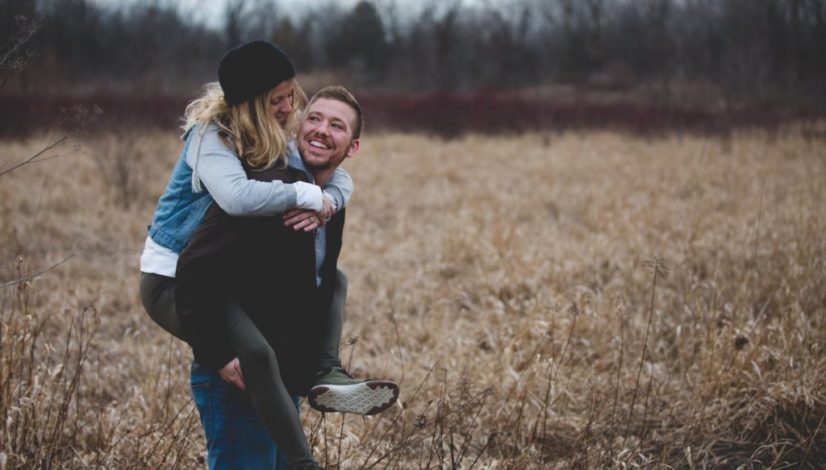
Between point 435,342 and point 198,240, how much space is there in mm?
2782

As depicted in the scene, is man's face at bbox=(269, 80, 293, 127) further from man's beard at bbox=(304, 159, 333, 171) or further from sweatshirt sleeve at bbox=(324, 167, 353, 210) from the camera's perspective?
sweatshirt sleeve at bbox=(324, 167, 353, 210)

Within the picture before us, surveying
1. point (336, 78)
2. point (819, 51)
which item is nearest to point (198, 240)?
point (336, 78)

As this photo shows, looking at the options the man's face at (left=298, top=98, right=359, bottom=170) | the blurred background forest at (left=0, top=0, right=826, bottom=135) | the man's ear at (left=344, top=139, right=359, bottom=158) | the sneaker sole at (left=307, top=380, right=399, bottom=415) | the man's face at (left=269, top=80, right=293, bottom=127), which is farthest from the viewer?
the blurred background forest at (left=0, top=0, right=826, bottom=135)

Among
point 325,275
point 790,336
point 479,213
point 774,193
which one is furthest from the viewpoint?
point 774,193

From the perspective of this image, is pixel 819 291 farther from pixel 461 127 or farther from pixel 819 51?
pixel 819 51

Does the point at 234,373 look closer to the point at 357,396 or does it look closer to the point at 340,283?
the point at 357,396

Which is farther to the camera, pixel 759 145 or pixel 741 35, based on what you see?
pixel 741 35

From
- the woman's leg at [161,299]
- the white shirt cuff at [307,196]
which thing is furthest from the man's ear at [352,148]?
the woman's leg at [161,299]

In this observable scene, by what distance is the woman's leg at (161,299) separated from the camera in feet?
6.39

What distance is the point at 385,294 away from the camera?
5.53 meters

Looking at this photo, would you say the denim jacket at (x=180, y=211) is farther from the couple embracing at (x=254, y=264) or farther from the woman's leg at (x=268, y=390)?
the woman's leg at (x=268, y=390)

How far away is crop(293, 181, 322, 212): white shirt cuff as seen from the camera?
1923 millimetres

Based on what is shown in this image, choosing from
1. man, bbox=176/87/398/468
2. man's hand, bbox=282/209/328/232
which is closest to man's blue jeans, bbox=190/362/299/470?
man, bbox=176/87/398/468

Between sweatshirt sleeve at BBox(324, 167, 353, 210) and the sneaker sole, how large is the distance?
1.92 ft
